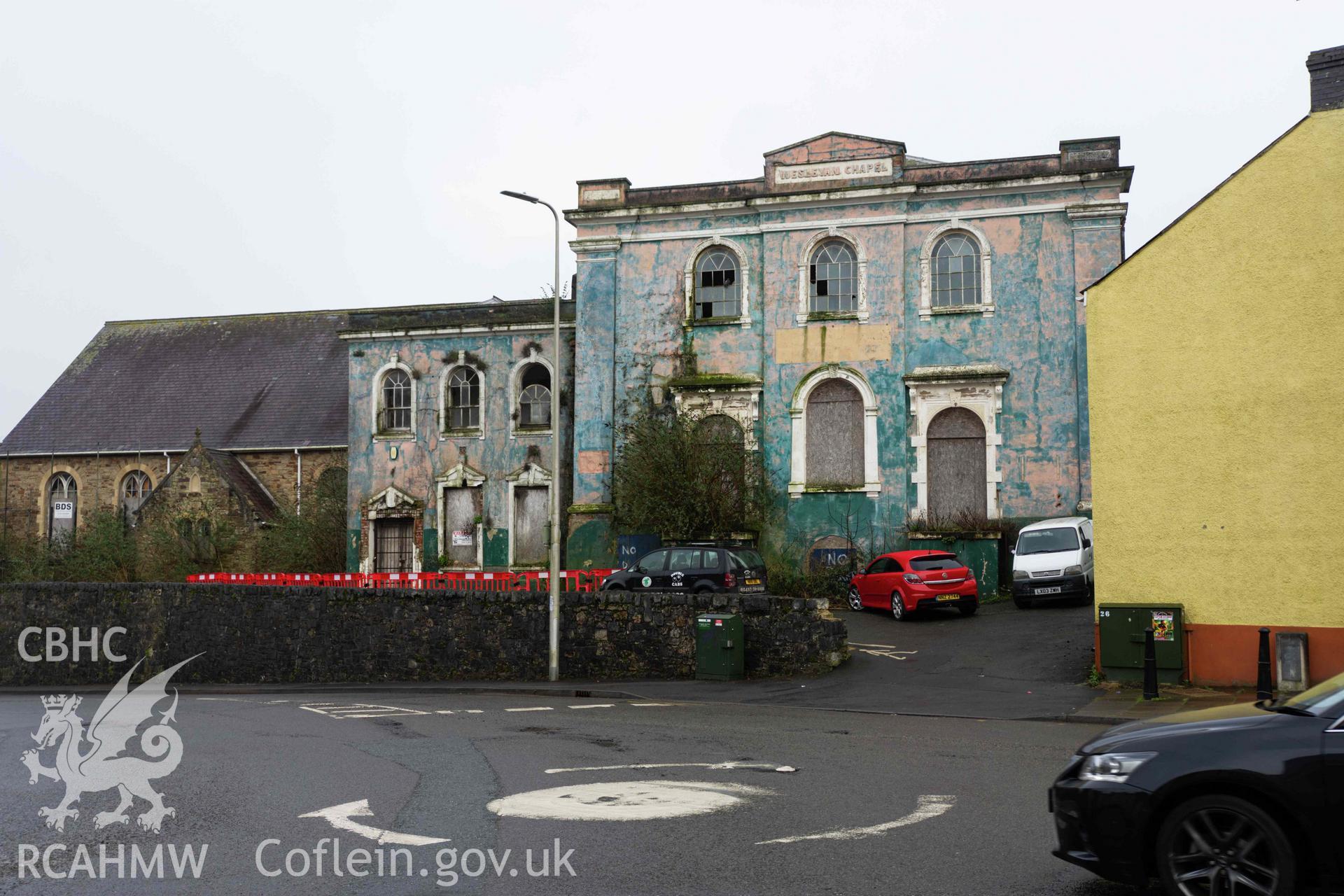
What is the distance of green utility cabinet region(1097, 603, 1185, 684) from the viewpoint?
16.0m

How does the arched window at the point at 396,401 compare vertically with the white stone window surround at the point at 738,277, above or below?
below

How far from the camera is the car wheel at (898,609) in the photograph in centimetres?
2470

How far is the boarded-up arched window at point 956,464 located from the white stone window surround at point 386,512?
14.6 meters

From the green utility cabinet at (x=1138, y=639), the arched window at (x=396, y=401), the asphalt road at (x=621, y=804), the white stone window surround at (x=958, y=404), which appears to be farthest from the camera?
the arched window at (x=396, y=401)

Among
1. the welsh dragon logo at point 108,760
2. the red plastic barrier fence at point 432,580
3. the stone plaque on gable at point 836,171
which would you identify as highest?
the stone plaque on gable at point 836,171

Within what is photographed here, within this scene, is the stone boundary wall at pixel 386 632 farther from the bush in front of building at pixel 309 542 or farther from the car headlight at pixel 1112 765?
the car headlight at pixel 1112 765

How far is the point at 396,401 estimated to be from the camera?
115 ft

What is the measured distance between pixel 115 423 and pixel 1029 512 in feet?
116

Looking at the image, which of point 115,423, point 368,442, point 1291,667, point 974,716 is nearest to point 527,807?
point 974,716

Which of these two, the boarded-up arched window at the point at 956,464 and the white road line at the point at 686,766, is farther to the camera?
the boarded-up arched window at the point at 956,464

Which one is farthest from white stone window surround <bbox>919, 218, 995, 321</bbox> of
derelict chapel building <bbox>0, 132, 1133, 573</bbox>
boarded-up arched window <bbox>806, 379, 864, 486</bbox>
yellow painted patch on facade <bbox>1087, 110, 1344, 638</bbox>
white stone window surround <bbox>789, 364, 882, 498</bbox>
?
yellow painted patch on facade <bbox>1087, 110, 1344, 638</bbox>

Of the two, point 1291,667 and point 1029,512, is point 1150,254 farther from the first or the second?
point 1029,512

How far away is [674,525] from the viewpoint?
29.4 m

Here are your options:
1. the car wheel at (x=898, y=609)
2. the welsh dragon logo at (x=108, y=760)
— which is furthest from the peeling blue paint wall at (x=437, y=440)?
the welsh dragon logo at (x=108, y=760)
